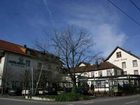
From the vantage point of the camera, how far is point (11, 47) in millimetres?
54094

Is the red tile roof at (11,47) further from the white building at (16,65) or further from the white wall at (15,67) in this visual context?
the white wall at (15,67)

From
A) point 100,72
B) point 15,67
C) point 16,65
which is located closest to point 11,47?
point 16,65

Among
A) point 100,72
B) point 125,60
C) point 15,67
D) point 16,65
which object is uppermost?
point 125,60

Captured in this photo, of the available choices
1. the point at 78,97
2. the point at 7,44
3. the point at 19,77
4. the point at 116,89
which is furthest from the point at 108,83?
the point at 7,44

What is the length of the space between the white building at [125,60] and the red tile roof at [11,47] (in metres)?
26.6

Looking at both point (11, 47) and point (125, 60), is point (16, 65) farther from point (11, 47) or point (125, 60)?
point (125, 60)

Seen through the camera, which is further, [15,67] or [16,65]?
[16,65]

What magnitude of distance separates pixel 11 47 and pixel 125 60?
31950mm

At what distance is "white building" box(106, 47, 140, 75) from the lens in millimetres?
60862

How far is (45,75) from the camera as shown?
4922 centimetres

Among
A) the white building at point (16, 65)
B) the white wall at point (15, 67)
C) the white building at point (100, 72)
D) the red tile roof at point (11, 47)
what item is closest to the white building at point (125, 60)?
the white building at point (100, 72)

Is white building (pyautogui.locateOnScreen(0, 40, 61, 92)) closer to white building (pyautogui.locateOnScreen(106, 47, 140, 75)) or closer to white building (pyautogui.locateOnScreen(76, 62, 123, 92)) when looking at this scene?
white building (pyautogui.locateOnScreen(76, 62, 123, 92))

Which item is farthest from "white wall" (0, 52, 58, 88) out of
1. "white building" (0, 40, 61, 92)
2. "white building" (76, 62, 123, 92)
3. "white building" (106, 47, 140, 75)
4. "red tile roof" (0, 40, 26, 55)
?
"white building" (106, 47, 140, 75)

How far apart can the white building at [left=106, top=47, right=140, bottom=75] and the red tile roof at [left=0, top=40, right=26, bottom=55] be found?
87.1ft
